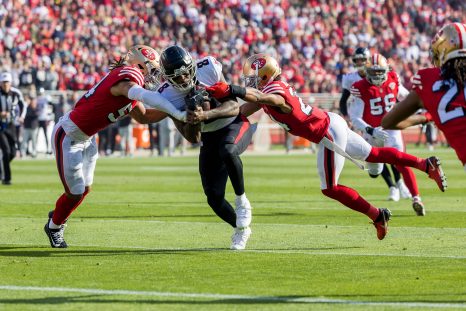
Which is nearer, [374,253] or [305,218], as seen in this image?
[374,253]

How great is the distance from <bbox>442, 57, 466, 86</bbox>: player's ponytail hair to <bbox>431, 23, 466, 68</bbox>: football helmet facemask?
27 mm

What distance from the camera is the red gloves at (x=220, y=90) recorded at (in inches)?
343

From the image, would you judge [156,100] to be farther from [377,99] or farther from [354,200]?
[377,99]

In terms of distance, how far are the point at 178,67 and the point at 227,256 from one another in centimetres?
159

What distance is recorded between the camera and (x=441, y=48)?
687 centimetres

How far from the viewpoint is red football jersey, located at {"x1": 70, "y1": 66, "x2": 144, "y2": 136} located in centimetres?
922

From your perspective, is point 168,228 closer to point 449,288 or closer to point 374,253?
point 374,253

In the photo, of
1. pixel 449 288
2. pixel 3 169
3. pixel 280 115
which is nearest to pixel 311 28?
pixel 3 169

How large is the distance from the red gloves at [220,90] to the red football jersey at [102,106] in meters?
0.73

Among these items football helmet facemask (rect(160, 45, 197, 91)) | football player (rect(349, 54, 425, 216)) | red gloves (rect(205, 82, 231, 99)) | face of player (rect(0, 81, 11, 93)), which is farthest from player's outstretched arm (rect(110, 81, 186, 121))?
face of player (rect(0, 81, 11, 93))

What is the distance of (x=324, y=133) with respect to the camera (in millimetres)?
9836

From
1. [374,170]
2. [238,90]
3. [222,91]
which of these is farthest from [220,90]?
[374,170]

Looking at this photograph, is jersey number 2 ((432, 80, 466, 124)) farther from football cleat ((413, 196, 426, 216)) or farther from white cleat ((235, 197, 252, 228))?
football cleat ((413, 196, 426, 216))

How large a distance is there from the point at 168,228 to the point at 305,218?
6.04 ft
